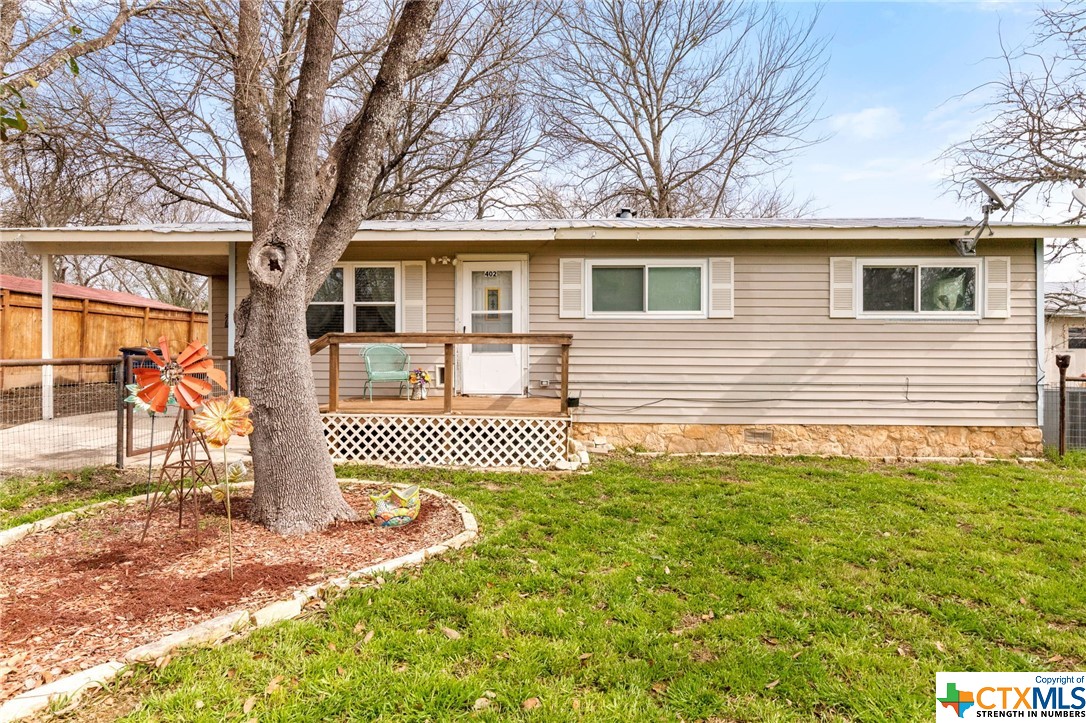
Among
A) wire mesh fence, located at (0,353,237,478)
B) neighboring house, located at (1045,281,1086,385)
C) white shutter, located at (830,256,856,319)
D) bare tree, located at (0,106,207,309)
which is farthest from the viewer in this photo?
neighboring house, located at (1045,281,1086,385)

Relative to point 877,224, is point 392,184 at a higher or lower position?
higher

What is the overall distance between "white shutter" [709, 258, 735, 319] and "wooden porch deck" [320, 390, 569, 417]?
2440 millimetres

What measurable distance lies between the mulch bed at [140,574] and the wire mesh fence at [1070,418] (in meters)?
8.08

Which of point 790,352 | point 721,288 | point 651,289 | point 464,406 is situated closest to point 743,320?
point 721,288

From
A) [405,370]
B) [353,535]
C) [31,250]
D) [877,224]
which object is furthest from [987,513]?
[31,250]

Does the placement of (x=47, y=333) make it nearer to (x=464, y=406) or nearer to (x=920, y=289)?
(x=464, y=406)

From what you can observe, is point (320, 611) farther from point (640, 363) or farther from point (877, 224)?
point (877, 224)

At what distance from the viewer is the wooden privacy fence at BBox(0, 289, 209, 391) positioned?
1038 centimetres

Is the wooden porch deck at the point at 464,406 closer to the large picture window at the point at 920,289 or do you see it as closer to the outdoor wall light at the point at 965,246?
the large picture window at the point at 920,289

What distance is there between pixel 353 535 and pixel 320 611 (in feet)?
3.22

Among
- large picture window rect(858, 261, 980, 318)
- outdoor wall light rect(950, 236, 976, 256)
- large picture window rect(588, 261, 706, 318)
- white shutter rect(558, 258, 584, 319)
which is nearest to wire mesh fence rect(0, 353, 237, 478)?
white shutter rect(558, 258, 584, 319)

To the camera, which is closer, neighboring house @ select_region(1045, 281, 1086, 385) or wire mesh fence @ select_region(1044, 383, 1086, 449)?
wire mesh fence @ select_region(1044, 383, 1086, 449)

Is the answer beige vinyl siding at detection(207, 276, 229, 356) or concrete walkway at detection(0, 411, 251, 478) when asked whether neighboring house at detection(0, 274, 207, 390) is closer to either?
concrete walkway at detection(0, 411, 251, 478)

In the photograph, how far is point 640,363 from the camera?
713 cm
